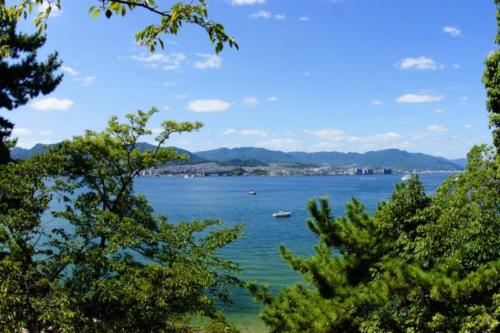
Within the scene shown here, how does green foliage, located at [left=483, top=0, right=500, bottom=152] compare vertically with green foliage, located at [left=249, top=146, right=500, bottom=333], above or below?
above

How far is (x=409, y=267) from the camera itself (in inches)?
346

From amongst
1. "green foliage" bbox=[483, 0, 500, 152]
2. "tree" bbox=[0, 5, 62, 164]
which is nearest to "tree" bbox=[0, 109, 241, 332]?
"tree" bbox=[0, 5, 62, 164]

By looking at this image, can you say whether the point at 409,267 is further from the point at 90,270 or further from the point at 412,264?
the point at 90,270

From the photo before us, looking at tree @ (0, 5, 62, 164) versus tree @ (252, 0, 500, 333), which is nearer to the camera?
tree @ (252, 0, 500, 333)

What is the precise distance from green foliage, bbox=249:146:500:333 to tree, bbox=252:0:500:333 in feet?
0.07

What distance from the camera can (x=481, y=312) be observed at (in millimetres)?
8273

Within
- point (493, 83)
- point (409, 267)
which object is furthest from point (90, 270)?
point (493, 83)

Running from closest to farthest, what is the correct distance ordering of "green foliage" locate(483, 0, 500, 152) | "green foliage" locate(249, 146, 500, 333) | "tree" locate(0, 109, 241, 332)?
"green foliage" locate(249, 146, 500, 333), "tree" locate(0, 109, 241, 332), "green foliage" locate(483, 0, 500, 152)

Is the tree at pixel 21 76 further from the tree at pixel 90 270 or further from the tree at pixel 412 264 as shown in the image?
the tree at pixel 412 264

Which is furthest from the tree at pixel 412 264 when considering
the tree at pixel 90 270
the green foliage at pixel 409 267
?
the tree at pixel 90 270

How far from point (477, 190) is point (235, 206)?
74.2 m

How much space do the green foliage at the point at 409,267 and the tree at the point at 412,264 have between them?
0.02 m

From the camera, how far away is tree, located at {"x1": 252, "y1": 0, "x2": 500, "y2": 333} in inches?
337

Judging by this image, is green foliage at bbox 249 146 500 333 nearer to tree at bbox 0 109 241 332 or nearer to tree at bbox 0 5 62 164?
tree at bbox 0 109 241 332
